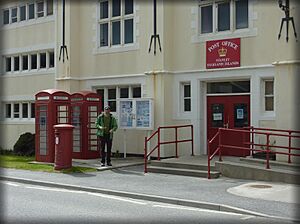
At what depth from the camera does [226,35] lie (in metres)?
17.4

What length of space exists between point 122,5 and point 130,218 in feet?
42.3

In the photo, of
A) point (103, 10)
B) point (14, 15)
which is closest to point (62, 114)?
point (103, 10)

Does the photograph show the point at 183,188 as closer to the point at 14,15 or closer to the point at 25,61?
the point at 25,61

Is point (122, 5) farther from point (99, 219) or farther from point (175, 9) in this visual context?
point (99, 219)

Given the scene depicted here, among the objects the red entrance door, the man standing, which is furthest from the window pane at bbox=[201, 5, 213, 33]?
the man standing

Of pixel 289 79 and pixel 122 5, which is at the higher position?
pixel 122 5

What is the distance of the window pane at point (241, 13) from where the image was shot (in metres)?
17.2

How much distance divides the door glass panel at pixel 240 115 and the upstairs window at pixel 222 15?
8.51ft

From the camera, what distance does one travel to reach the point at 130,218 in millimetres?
9344

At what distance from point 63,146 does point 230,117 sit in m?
5.76

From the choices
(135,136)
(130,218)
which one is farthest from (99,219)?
(135,136)

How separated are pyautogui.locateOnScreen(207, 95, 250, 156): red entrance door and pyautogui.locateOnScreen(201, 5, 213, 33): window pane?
239 centimetres

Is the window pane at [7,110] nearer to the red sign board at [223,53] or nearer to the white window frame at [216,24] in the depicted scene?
the white window frame at [216,24]

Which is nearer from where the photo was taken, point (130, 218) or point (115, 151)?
point (130, 218)
